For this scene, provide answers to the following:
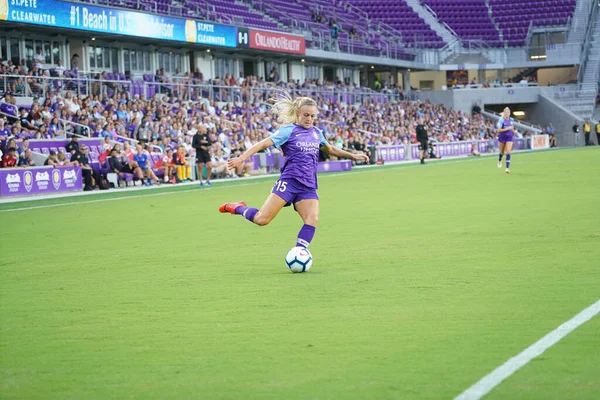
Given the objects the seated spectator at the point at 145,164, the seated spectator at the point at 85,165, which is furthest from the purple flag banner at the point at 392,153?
the seated spectator at the point at 85,165

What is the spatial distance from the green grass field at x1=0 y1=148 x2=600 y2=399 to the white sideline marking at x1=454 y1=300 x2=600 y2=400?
0.22ft

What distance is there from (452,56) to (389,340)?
7193cm

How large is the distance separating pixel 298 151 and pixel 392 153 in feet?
128

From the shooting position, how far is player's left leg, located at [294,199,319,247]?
10.4m

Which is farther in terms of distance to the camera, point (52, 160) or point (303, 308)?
point (52, 160)

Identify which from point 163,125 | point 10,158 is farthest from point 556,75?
point 10,158

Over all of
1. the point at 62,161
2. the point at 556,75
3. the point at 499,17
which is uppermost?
the point at 499,17

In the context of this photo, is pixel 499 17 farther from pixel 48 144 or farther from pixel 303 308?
pixel 303 308

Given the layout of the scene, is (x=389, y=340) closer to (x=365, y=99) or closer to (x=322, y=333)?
(x=322, y=333)

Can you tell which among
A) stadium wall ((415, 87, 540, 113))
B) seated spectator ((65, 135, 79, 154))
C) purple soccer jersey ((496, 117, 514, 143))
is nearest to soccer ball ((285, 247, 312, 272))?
seated spectator ((65, 135, 79, 154))

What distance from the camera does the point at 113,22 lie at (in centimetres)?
3859

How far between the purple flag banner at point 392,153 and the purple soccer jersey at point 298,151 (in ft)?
119

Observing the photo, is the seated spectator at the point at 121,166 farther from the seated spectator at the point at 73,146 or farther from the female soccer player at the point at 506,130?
the female soccer player at the point at 506,130

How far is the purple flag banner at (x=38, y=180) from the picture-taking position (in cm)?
2611
